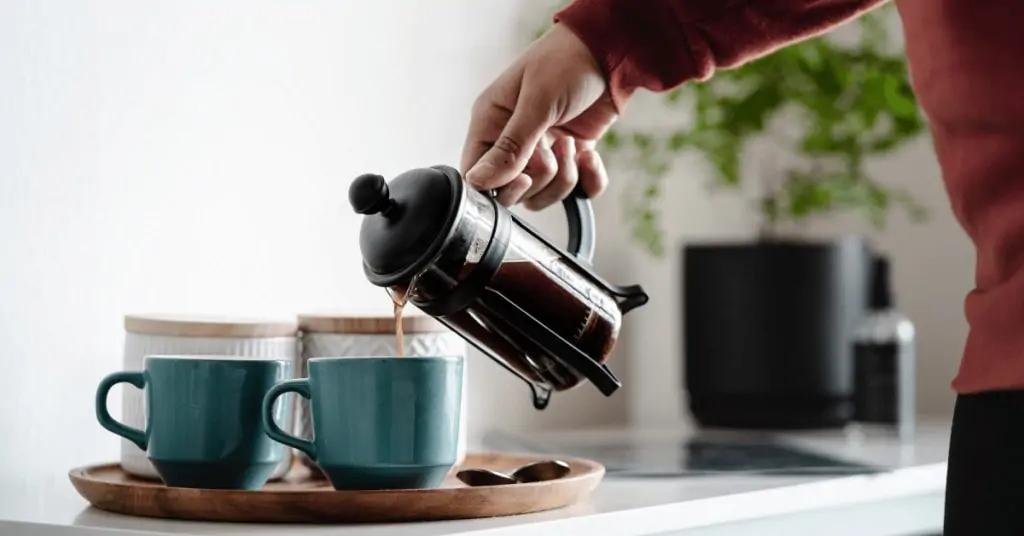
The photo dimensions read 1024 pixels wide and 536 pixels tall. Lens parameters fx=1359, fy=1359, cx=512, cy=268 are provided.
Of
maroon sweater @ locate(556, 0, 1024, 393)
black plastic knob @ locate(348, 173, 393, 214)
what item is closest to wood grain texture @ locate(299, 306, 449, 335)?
black plastic knob @ locate(348, 173, 393, 214)

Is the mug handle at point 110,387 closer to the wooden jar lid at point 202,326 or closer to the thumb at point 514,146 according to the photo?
the wooden jar lid at point 202,326

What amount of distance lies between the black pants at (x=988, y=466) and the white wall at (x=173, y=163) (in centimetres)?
76

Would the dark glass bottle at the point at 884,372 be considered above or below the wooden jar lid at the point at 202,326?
below

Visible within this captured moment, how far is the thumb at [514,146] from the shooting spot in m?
0.96

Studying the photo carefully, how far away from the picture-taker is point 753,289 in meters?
1.81

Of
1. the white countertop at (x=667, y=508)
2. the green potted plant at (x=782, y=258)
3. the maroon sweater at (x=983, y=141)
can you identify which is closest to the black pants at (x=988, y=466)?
the maroon sweater at (x=983, y=141)

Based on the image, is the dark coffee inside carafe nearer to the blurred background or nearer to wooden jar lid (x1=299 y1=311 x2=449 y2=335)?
wooden jar lid (x1=299 y1=311 x2=449 y2=335)

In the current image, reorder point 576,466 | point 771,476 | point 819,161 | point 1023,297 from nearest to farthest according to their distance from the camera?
point 1023,297 < point 576,466 < point 771,476 < point 819,161

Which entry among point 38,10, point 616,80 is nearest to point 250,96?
point 38,10

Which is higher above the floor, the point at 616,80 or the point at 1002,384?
the point at 616,80

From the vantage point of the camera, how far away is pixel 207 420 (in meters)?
0.93

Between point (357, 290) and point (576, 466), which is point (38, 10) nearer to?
point (357, 290)

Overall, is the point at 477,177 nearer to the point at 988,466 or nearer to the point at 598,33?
the point at 598,33

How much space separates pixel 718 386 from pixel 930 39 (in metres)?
1.13
